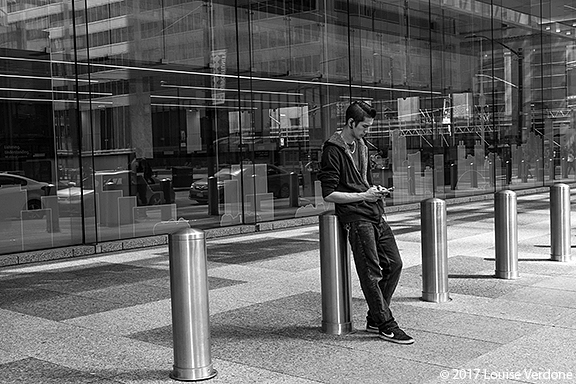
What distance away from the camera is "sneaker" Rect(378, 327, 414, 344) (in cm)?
A: 668

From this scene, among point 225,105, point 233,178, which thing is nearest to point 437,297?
point 233,178

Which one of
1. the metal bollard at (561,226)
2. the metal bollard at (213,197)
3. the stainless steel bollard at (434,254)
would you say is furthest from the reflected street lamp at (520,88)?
the stainless steel bollard at (434,254)

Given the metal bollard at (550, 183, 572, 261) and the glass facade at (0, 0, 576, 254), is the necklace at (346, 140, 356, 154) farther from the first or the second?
the glass facade at (0, 0, 576, 254)

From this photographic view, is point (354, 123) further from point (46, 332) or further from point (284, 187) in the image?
point (284, 187)

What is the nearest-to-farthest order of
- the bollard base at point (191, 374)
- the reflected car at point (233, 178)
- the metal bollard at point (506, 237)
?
the bollard base at point (191, 374) → the metal bollard at point (506, 237) → the reflected car at point (233, 178)

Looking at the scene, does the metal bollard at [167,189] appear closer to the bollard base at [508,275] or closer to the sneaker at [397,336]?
the bollard base at [508,275]

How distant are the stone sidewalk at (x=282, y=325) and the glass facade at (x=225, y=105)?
1.99 metres

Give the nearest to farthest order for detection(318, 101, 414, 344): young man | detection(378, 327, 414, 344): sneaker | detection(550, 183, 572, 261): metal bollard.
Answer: detection(378, 327, 414, 344): sneaker
detection(318, 101, 414, 344): young man
detection(550, 183, 572, 261): metal bollard

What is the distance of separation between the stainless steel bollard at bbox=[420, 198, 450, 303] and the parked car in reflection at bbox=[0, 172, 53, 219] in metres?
7.44

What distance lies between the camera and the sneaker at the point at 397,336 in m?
6.68

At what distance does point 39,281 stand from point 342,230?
5508 mm

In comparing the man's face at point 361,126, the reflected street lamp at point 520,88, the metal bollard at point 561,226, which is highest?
the reflected street lamp at point 520,88

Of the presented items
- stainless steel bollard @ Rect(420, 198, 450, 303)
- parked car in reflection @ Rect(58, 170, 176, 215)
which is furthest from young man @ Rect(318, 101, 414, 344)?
parked car in reflection @ Rect(58, 170, 176, 215)

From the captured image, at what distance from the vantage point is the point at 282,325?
752 cm
